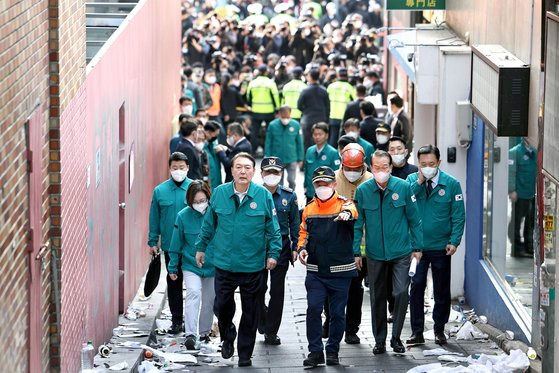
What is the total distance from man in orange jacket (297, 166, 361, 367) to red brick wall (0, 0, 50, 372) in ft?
11.3

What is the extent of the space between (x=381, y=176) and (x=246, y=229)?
139 cm

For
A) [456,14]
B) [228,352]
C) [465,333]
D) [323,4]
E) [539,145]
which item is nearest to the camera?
[539,145]

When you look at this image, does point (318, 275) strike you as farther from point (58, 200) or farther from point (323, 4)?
point (323, 4)

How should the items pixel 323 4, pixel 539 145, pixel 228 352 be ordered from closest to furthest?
pixel 539 145 → pixel 228 352 → pixel 323 4

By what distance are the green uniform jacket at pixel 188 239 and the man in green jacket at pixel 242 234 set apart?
937 millimetres

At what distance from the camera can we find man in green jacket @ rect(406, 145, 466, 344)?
13102 mm

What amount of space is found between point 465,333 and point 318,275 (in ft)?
7.37

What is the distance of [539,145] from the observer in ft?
37.7

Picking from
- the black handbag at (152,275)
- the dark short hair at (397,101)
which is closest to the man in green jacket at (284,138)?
the dark short hair at (397,101)

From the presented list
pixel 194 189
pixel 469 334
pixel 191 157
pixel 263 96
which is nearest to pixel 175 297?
pixel 194 189

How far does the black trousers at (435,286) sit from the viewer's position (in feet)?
43.2

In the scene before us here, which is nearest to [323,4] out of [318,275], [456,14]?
[456,14]

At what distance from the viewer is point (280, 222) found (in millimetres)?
12914

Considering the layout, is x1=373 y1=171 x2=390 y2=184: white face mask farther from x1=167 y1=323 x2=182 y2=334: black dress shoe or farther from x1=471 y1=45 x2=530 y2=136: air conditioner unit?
x1=167 y1=323 x2=182 y2=334: black dress shoe
